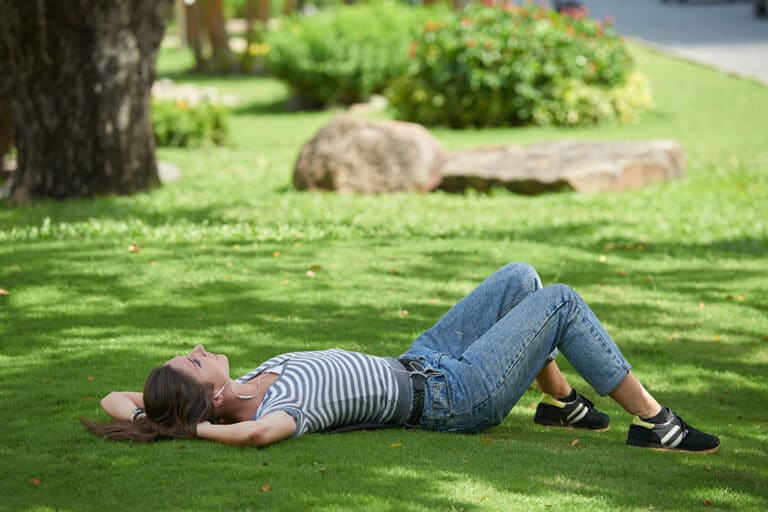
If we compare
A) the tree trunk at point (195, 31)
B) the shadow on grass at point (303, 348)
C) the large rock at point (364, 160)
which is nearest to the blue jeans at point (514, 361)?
the shadow on grass at point (303, 348)

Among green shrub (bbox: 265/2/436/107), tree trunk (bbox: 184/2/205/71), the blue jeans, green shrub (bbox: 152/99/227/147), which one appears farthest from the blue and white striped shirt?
tree trunk (bbox: 184/2/205/71)

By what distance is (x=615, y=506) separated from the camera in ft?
12.8

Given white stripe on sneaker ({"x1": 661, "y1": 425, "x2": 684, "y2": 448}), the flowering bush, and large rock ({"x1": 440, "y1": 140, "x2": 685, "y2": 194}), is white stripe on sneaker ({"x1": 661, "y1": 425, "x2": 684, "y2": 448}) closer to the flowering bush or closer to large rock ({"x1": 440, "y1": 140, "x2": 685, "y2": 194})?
large rock ({"x1": 440, "y1": 140, "x2": 685, "y2": 194})

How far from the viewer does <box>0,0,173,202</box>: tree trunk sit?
1118 centimetres

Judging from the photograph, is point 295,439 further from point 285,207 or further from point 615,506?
point 285,207

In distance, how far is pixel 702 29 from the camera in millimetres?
36344

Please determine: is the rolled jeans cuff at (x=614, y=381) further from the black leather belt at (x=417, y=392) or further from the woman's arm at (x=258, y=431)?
the woman's arm at (x=258, y=431)

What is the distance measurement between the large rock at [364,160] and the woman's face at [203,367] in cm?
817

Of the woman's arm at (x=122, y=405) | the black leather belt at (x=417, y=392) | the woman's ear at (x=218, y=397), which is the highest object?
the woman's ear at (x=218, y=397)

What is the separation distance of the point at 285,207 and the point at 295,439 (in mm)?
7236

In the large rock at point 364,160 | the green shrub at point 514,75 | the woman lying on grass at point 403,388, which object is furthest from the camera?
the green shrub at point 514,75

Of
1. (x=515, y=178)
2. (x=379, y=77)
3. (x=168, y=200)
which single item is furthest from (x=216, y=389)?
(x=379, y=77)

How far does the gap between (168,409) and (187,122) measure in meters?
14.4

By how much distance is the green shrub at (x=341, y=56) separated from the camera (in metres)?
22.4
